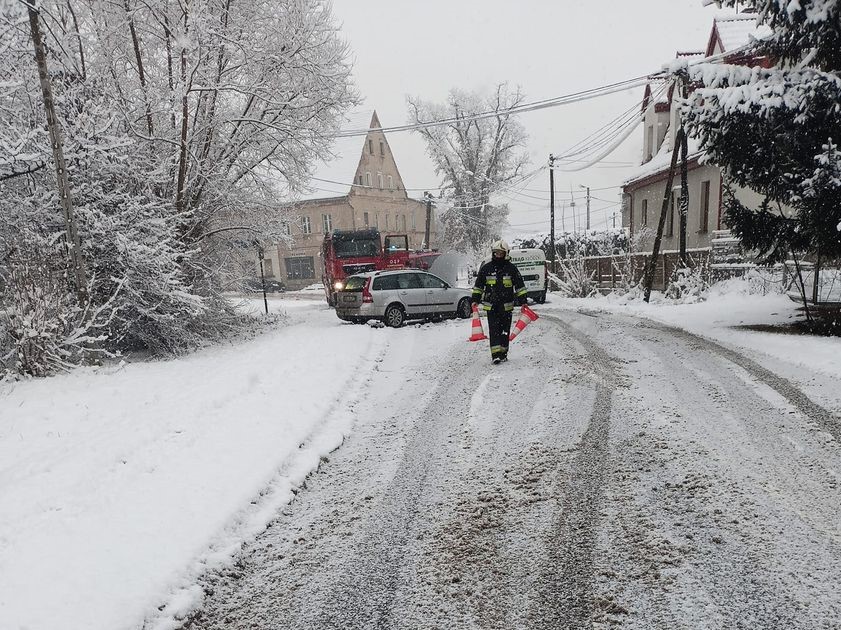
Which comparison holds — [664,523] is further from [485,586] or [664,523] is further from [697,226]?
[697,226]

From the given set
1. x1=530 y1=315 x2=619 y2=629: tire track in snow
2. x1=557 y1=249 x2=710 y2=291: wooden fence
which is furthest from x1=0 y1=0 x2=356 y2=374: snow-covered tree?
x1=557 y1=249 x2=710 y2=291: wooden fence

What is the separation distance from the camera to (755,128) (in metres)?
9.09

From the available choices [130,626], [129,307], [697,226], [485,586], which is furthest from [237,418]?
[697,226]

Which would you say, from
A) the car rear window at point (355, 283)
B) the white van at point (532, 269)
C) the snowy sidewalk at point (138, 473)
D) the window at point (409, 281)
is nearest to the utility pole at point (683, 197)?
the white van at point (532, 269)

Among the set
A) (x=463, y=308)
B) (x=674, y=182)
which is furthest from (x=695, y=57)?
(x=463, y=308)

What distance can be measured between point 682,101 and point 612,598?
950 centimetres

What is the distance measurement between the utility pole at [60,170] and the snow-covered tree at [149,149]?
0.77ft

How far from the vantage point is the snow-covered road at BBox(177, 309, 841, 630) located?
2.67 meters

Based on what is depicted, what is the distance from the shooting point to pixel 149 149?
1234 centimetres

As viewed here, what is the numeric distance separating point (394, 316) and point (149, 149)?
7279 millimetres

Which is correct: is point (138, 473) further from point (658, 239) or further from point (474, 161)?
point (474, 161)

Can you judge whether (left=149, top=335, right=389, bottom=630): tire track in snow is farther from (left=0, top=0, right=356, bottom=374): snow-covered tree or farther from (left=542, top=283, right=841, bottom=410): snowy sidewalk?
(left=542, top=283, right=841, bottom=410): snowy sidewalk

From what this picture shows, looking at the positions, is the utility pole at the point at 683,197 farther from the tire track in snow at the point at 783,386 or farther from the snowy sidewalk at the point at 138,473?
the snowy sidewalk at the point at 138,473

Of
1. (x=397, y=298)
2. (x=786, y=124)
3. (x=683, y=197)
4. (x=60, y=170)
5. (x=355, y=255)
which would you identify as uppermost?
(x=786, y=124)
